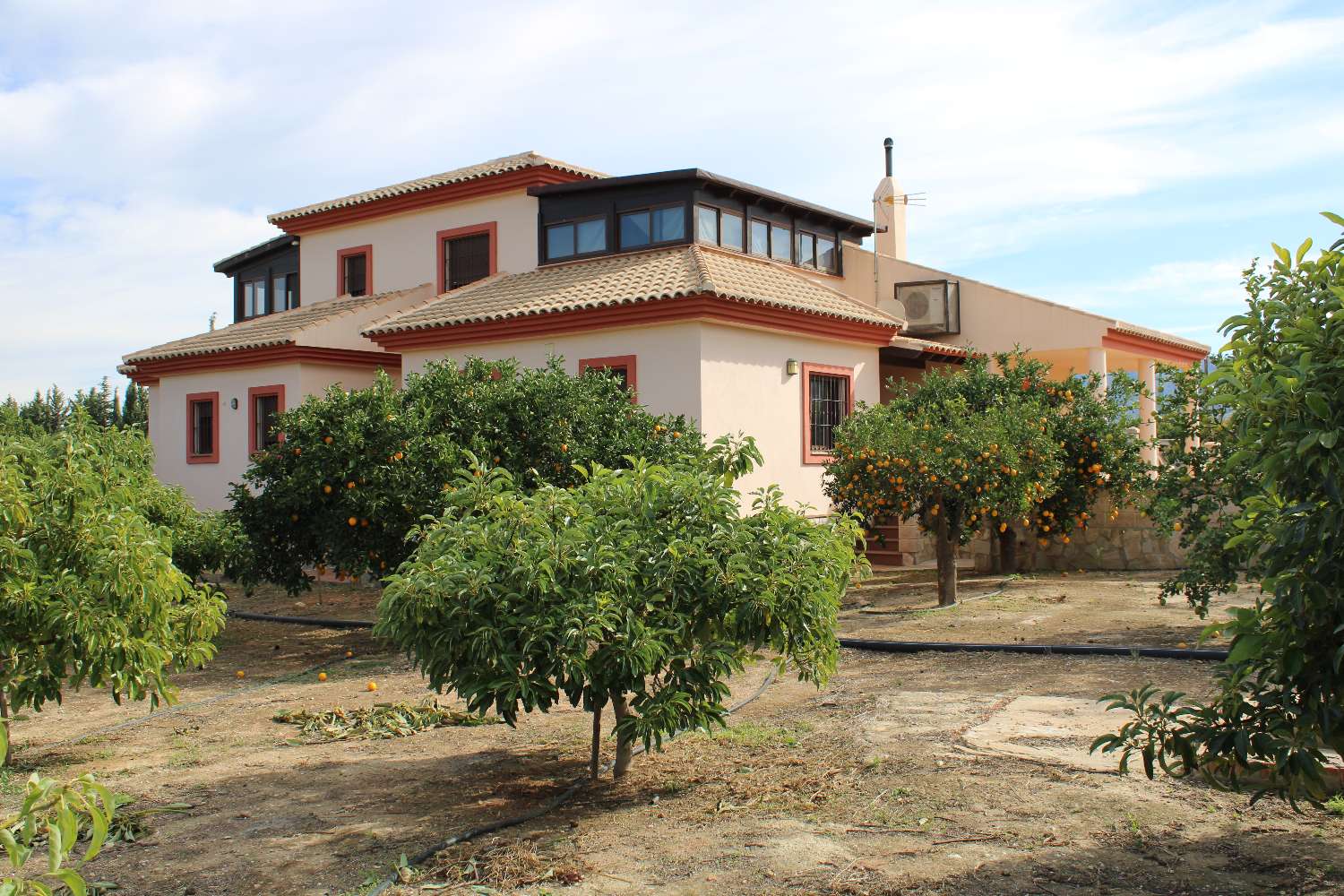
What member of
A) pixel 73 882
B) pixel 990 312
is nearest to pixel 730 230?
pixel 990 312

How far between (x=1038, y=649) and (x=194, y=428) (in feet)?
→ 61.1

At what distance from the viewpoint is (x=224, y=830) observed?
588 centimetres

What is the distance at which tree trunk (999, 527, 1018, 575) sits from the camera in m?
18.4

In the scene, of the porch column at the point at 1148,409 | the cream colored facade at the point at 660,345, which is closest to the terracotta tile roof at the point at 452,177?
the cream colored facade at the point at 660,345

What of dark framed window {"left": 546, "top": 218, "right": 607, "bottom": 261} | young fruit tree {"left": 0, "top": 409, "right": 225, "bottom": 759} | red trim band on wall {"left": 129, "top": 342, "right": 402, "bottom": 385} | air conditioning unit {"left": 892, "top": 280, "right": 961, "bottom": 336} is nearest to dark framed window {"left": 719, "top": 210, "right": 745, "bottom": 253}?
dark framed window {"left": 546, "top": 218, "right": 607, "bottom": 261}

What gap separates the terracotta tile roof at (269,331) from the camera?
2112 cm

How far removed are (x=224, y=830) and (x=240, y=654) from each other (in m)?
7.20

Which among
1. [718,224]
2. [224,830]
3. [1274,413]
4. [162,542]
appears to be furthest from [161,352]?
[1274,413]

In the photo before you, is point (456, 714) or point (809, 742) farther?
point (456, 714)

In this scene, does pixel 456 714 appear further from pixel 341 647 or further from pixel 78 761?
pixel 341 647

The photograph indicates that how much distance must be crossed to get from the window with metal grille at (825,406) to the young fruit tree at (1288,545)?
545 inches

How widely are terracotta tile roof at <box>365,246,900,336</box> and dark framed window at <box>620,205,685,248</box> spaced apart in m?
0.31

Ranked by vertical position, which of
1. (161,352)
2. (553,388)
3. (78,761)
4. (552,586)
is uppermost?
(161,352)

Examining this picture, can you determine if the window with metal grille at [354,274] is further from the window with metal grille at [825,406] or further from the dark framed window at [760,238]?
the window with metal grille at [825,406]
